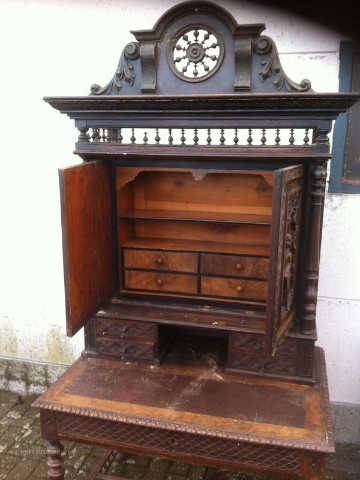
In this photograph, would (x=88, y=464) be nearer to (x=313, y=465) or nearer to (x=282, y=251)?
(x=313, y=465)

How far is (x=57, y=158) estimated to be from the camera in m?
3.23

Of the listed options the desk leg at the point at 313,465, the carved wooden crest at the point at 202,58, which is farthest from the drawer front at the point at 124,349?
the carved wooden crest at the point at 202,58

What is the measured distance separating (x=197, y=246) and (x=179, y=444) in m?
1.06

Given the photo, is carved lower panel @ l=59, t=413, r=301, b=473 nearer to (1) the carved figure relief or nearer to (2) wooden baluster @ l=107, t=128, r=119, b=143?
(1) the carved figure relief

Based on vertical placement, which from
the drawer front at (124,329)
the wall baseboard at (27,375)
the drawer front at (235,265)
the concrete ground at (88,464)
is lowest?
the concrete ground at (88,464)

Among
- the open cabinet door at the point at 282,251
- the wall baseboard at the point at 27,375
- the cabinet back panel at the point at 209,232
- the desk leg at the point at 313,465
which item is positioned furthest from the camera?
the wall baseboard at the point at 27,375

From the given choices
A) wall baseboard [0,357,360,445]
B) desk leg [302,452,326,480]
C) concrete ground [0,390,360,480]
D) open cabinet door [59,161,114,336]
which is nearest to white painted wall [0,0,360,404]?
wall baseboard [0,357,360,445]

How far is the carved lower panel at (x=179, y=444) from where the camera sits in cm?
203

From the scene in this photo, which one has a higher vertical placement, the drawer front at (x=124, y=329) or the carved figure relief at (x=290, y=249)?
the carved figure relief at (x=290, y=249)

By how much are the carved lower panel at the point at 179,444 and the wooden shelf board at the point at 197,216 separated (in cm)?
108

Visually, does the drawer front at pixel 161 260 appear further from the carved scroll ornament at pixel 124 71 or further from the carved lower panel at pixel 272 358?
the carved scroll ornament at pixel 124 71

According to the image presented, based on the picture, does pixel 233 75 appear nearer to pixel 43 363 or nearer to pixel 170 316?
pixel 170 316

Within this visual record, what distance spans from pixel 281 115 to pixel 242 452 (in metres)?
1.53

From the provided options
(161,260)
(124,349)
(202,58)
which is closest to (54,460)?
(124,349)
